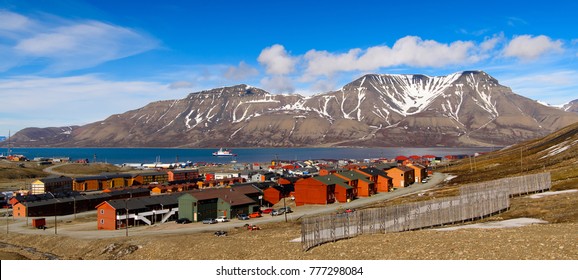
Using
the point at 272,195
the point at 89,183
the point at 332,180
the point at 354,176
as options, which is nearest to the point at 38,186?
the point at 89,183

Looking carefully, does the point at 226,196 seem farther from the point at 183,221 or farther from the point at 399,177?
the point at 399,177

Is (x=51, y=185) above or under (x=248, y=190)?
under

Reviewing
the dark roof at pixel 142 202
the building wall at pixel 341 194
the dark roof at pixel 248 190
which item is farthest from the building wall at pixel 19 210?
the building wall at pixel 341 194

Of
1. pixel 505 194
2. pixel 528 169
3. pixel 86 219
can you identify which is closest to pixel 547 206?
pixel 505 194

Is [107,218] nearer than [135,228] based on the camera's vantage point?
No

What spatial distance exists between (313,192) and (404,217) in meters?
47.4

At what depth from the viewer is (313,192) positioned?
8656 cm

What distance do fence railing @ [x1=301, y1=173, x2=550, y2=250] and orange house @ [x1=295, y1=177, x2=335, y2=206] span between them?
3367 centimetres

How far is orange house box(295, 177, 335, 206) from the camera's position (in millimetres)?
85938

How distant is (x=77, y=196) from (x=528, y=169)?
9693cm

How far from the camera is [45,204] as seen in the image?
86938mm

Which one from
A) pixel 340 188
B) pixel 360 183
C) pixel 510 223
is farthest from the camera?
pixel 360 183

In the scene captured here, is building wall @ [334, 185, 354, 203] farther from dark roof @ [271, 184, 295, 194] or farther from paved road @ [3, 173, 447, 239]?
dark roof @ [271, 184, 295, 194]
